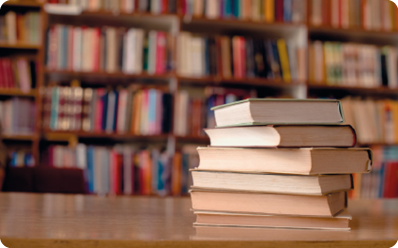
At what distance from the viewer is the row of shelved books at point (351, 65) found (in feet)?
8.23

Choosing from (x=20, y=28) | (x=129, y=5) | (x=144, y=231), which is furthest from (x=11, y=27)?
(x=144, y=231)

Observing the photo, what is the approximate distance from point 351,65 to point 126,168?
1586 mm

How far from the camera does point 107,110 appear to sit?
7.63 feet

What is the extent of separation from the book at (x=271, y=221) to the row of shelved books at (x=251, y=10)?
2015 millimetres

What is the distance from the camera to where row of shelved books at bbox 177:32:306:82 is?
7.88ft

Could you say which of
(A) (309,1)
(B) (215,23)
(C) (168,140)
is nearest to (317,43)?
(A) (309,1)

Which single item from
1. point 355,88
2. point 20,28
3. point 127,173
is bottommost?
point 127,173

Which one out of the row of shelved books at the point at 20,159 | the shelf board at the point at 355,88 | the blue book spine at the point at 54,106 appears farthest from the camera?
the shelf board at the point at 355,88

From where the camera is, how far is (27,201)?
84 centimetres

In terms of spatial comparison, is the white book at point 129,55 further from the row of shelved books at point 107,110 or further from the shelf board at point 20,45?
the shelf board at point 20,45

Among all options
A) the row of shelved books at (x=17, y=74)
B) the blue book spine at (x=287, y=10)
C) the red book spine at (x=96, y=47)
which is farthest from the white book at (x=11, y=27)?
the blue book spine at (x=287, y=10)

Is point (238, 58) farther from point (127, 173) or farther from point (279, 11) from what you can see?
point (127, 173)

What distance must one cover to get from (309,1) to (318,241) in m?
2.31

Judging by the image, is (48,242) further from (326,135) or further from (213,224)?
(326,135)
